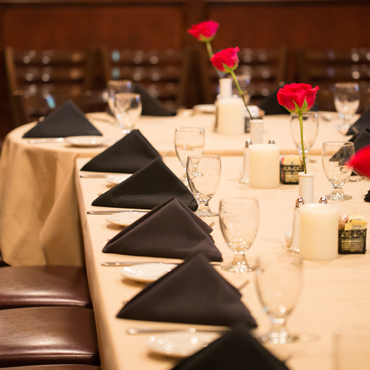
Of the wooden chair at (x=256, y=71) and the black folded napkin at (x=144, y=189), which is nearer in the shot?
the black folded napkin at (x=144, y=189)

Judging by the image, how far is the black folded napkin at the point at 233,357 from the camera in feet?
1.91

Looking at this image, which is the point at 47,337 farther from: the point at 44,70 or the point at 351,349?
the point at 44,70

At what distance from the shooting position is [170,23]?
4555 millimetres

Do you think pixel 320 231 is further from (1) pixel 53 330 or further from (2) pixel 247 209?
(1) pixel 53 330

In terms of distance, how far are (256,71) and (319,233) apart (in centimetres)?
336

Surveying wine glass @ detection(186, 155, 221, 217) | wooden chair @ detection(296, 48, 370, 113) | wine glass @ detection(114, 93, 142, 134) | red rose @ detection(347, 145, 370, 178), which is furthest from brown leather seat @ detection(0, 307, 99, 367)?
wooden chair @ detection(296, 48, 370, 113)

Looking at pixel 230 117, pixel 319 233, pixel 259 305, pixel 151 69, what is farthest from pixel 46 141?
pixel 151 69

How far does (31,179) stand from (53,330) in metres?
0.89

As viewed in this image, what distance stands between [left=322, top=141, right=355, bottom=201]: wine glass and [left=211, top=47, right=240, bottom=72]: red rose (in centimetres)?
38

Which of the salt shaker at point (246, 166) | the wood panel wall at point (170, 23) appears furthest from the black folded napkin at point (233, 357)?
the wood panel wall at point (170, 23)

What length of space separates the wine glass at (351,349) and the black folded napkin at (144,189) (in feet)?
2.66

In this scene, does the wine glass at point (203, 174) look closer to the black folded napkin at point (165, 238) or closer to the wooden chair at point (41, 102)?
the black folded napkin at point (165, 238)

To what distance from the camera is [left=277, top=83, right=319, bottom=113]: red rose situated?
1.03 metres

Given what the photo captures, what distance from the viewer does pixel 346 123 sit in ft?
7.91
